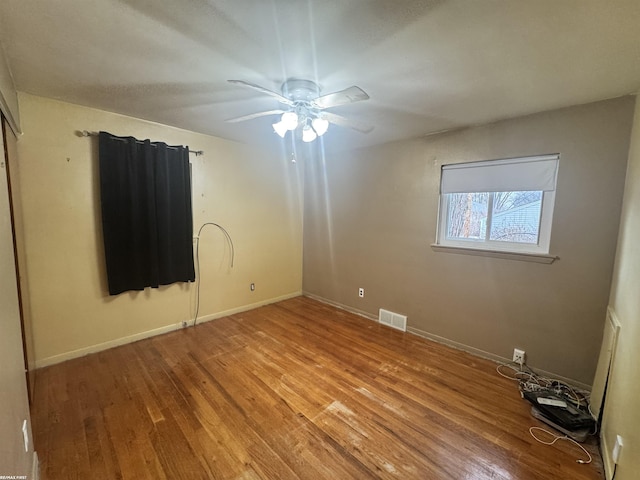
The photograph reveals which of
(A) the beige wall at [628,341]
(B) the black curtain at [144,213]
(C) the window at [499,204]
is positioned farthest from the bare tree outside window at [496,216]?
(B) the black curtain at [144,213]

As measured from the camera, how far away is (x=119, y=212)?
266 cm

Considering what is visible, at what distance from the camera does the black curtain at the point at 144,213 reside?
8.59 ft

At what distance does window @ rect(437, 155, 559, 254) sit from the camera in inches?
93.8

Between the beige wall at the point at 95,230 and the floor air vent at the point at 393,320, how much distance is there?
5.96 ft

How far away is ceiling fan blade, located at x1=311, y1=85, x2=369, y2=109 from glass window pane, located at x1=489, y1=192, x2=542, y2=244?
→ 1.90 meters

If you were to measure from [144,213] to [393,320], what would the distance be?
313 cm

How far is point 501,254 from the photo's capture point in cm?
257

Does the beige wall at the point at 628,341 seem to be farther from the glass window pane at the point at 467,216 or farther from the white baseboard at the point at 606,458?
the glass window pane at the point at 467,216

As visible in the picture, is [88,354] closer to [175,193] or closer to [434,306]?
[175,193]

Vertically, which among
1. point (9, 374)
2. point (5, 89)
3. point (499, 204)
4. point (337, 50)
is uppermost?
point (337, 50)

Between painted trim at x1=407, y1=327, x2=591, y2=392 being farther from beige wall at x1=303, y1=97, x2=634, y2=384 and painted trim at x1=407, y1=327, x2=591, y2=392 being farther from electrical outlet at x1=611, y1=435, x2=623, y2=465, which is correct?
electrical outlet at x1=611, y1=435, x2=623, y2=465

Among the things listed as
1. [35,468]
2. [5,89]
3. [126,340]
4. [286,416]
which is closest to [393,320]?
[286,416]

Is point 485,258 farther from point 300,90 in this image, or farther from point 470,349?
point 300,90

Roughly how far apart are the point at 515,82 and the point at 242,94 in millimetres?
1988
